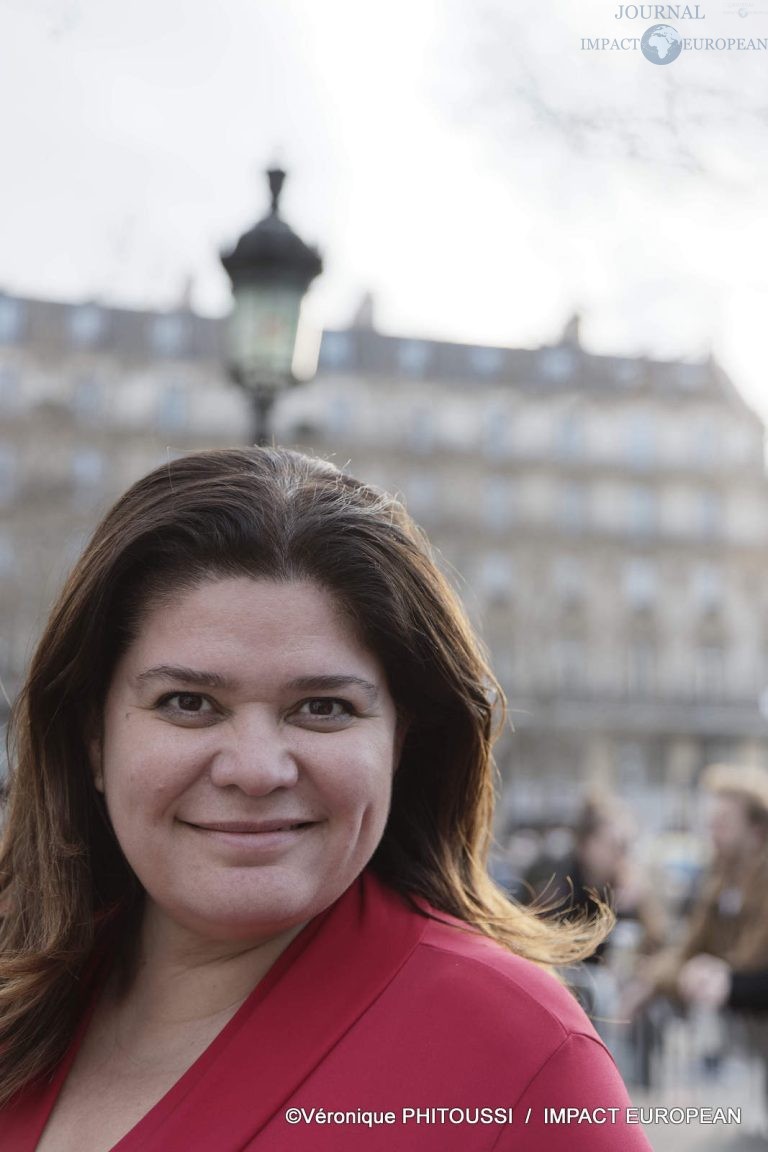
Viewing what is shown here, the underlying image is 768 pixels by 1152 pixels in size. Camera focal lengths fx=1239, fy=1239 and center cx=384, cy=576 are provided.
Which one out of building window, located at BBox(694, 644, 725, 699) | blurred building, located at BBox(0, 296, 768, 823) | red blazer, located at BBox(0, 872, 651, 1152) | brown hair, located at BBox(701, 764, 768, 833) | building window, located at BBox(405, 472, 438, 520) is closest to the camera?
red blazer, located at BBox(0, 872, 651, 1152)

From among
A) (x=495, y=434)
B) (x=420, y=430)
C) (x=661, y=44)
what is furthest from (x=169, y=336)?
(x=661, y=44)

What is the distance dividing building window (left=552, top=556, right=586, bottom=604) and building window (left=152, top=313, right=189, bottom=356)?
15.8 meters

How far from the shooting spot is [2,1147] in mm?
1309

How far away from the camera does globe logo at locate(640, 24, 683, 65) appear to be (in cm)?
137

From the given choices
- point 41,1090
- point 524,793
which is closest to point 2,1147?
point 41,1090

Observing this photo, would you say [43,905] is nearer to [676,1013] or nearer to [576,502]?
[676,1013]

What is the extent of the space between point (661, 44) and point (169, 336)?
84.5 feet

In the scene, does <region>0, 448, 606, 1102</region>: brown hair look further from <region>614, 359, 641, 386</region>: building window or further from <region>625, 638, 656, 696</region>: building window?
<region>625, 638, 656, 696</region>: building window

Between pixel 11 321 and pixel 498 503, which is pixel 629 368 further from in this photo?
pixel 498 503

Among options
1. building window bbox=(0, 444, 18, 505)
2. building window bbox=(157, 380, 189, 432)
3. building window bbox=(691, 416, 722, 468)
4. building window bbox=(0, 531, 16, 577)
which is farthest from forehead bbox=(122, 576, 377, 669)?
building window bbox=(157, 380, 189, 432)

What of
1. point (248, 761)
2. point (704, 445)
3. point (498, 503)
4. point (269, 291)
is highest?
point (704, 445)

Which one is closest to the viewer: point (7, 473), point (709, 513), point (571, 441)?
point (7, 473)

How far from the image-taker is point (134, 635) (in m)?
1.33

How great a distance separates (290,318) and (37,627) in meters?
3.02
